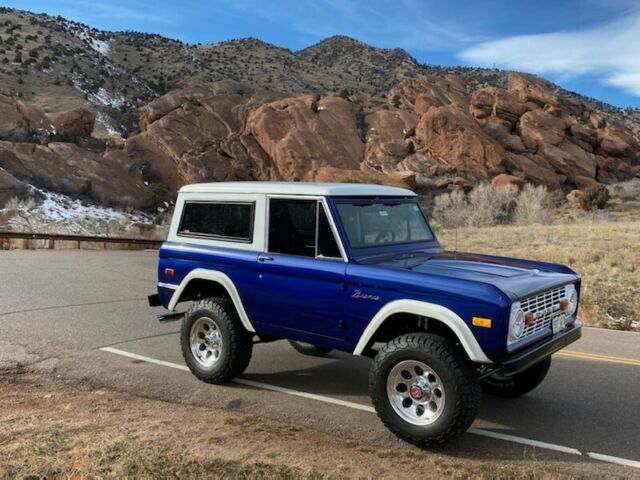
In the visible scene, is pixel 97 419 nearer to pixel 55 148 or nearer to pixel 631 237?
pixel 631 237

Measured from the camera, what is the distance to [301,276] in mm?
5109

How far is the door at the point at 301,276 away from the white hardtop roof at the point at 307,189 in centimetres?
9

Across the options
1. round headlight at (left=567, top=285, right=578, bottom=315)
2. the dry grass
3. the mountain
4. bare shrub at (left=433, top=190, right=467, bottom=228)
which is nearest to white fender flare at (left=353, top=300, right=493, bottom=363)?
round headlight at (left=567, top=285, right=578, bottom=315)

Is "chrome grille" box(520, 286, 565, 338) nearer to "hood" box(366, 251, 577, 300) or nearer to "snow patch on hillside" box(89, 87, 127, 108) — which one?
"hood" box(366, 251, 577, 300)

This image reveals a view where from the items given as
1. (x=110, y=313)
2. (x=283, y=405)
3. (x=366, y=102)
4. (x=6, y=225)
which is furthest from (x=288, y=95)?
(x=283, y=405)

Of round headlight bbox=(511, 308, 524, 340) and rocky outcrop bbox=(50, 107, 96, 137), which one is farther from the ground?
rocky outcrop bbox=(50, 107, 96, 137)

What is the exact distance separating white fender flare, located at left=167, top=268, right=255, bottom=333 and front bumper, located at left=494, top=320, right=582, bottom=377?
8.21ft

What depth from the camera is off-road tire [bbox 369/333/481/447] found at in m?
4.21

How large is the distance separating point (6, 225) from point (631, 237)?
3241cm

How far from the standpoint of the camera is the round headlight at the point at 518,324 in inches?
166

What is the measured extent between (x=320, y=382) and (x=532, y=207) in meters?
39.1

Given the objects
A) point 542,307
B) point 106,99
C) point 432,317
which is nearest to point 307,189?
point 432,317

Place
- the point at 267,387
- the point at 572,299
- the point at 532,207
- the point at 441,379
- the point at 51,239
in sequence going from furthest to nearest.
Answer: the point at 532,207 < the point at 51,239 < the point at 267,387 < the point at 572,299 < the point at 441,379

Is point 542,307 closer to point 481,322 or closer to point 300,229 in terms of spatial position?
point 481,322
